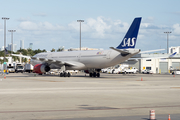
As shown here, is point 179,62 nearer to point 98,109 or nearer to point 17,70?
point 17,70

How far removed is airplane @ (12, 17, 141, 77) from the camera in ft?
143

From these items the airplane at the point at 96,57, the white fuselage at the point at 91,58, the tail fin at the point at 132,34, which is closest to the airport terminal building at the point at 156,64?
the airplane at the point at 96,57

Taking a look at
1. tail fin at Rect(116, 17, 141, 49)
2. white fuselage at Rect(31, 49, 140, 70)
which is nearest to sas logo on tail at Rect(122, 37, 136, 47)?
tail fin at Rect(116, 17, 141, 49)

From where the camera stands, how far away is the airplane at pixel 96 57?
4359 centimetres

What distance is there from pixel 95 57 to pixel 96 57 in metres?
0.22

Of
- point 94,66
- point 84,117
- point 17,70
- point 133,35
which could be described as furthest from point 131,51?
point 17,70

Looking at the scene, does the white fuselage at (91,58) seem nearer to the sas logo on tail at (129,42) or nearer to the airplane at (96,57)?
the airplane at (96,57)

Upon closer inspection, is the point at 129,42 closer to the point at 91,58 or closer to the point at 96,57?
the point at 96,57

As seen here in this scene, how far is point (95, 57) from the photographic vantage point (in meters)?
47.8

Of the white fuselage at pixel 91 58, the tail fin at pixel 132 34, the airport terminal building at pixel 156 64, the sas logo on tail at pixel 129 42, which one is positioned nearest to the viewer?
the tail fin at pixel 132 34

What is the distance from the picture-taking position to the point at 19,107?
46.9 ft

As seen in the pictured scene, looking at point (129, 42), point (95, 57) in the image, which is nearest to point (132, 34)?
point (129, 42)

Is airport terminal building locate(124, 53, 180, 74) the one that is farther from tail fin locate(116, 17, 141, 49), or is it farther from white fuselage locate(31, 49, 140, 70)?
tail fin locate(116, 17, 141, 49)

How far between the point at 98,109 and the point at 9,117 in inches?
165
